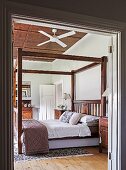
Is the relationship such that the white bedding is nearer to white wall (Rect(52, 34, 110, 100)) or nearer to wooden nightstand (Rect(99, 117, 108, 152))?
wooden nightstand (Rect(99, 117, 108, 152))

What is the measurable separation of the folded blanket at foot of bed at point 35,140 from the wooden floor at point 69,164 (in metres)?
0.41

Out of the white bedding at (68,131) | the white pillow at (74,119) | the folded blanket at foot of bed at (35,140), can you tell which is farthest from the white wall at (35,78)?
the folded blanket at foot of bed at (35,140)

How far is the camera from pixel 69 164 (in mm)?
3891

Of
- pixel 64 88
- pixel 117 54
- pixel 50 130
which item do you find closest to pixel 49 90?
pixel 64 88

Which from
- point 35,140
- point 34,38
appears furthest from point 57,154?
point 34,38

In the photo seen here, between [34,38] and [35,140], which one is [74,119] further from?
[34,38]

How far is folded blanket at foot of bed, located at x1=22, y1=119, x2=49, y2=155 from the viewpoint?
4406 mm

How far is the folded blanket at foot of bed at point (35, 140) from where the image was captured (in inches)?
173

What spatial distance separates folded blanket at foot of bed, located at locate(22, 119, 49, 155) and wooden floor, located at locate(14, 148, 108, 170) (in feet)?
1.34

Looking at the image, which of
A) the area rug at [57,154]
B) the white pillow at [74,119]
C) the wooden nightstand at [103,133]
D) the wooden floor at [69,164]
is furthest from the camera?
the white pillow at [74,119]

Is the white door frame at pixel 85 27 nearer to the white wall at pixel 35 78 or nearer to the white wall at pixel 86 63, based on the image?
the white wall at pixel 86 63

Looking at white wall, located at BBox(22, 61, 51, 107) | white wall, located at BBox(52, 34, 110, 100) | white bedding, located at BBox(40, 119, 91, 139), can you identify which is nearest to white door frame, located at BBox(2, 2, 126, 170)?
white bedding, located at BBox(40, 119, 91, 139)

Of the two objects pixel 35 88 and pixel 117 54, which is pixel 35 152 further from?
pixel 35 88

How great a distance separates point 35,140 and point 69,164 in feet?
3.15
